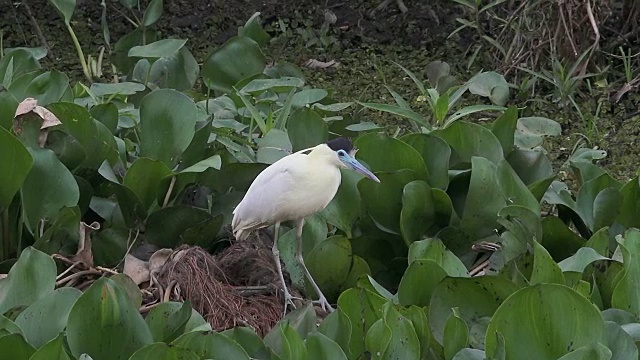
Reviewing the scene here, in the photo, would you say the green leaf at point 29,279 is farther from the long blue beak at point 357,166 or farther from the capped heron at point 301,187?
the long blue beak at point 357,166

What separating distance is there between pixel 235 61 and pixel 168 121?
100 cm

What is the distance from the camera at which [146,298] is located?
3150 millimetres

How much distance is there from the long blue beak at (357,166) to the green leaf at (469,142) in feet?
1.41

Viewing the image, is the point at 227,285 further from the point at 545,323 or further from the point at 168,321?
the point at 545,323

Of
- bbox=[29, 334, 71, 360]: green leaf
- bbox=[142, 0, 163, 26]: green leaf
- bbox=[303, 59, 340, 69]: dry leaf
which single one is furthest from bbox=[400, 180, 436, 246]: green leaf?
bbox=[303, 59, 340, 69]: dry leaf

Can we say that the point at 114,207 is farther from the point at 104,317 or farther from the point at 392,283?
the point at 104,317

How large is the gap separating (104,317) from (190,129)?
1.15 meters

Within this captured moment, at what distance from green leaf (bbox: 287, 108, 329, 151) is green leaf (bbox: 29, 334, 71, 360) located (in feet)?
5.09

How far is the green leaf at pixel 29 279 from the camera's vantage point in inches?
106

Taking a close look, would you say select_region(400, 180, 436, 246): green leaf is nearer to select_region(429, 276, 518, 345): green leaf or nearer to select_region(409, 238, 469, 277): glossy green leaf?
select_region(409, 238, 469, 277): glossy green leaf

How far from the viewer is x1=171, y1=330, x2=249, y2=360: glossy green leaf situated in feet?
7.66

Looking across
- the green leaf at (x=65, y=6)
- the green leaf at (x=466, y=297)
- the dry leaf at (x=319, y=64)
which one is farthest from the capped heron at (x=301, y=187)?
the dry leaf at (x=319, y=64)

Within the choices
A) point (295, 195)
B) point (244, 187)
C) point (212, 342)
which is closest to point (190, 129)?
point (244, 187)

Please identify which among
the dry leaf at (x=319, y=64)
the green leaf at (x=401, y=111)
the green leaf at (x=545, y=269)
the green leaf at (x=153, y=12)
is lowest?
the dry leaf at (x=319, y=64)
